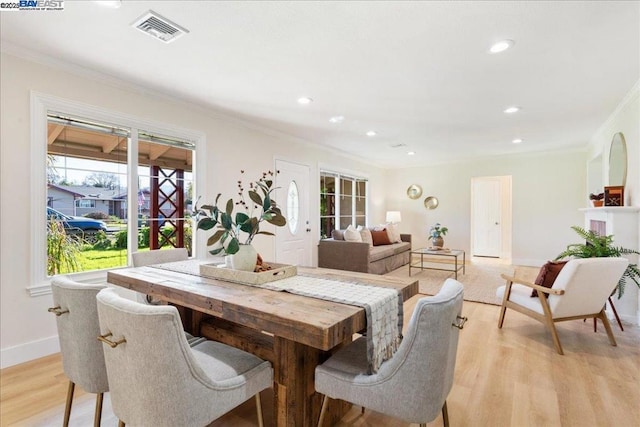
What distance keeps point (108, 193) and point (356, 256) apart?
3.55 meters

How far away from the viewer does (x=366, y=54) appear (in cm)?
243

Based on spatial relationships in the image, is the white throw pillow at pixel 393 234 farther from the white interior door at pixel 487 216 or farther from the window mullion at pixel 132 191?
the window mullion at pixel 132 191

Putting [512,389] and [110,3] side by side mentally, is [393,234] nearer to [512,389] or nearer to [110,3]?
[512,389]

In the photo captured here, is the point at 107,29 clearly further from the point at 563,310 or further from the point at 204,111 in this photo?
the point at 563,310

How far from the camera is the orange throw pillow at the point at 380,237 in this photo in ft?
20.5

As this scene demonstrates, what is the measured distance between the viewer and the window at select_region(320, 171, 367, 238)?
240 inches

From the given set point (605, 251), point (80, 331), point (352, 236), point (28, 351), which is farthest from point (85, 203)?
point (605, 251)

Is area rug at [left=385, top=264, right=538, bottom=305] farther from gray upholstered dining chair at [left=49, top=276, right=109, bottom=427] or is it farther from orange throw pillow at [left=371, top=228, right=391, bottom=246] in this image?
gray upholstered dining chair at [left=49, top=276, right=109, bottom=427]

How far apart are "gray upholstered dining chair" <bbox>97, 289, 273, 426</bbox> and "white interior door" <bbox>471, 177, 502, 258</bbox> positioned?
7.84 metres

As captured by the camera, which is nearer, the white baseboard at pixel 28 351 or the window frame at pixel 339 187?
the white baseboard at pixel 28 351

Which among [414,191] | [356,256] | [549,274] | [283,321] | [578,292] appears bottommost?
[356,256]

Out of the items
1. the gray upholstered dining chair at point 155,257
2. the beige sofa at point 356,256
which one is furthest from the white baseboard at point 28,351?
the beige sofa at point 356,256

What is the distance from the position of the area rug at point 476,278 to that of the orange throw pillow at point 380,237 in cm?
60

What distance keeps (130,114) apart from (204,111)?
0.87 meters
